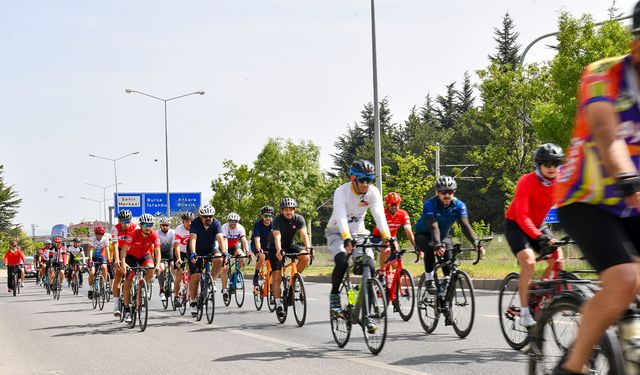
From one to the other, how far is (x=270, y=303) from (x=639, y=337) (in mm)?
10577

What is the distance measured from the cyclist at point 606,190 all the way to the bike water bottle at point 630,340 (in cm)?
10

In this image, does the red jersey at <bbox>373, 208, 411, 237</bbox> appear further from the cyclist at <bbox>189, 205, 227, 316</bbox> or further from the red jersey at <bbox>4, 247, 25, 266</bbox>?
the red jersey at <bbox>4, 247, 25, 266</bbox>

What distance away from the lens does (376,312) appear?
333 inches

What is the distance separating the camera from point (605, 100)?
3520mm

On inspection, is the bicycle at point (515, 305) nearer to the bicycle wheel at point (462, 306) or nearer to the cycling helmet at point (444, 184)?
the bicycle wheel at point (462, 306)

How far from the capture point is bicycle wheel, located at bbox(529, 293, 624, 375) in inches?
144

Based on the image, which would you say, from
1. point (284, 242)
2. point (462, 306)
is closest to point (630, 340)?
point (462, 306)

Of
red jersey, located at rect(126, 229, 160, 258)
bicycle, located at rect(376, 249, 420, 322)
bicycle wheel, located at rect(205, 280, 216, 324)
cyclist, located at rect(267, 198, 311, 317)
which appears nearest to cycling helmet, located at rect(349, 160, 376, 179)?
bicycle, located at rect(376, 249, 420, 322)

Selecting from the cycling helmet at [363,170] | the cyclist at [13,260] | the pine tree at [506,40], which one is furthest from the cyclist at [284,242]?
the pine tree at [506,40]

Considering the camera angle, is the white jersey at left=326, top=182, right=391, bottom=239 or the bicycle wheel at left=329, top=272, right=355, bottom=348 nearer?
the white jersey at left=326, top=182, right=391, bottom=239

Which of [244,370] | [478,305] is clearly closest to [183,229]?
[478,305]

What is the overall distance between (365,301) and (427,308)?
190 cm

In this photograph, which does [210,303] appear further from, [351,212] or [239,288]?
[351,212]

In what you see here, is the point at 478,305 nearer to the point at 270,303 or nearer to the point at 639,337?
the point at 270,303
